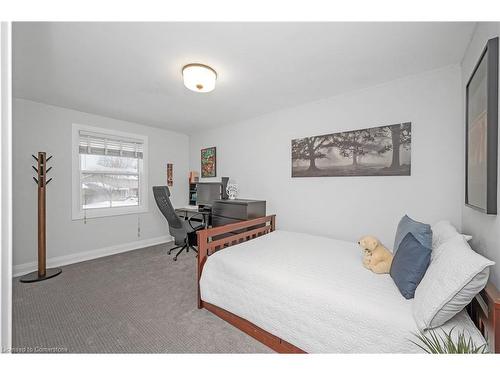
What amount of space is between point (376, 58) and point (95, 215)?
429 cm

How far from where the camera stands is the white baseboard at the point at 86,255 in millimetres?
2849

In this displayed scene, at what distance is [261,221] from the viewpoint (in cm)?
289

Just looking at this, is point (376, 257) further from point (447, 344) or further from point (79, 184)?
point (79, 184)

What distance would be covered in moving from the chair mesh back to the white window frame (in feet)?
2.96

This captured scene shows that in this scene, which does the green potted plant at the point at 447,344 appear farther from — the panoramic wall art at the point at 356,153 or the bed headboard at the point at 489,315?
the panoramic wall art at the point at 356,153

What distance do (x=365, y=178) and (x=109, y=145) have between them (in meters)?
3.98

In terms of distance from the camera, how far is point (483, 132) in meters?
1.26

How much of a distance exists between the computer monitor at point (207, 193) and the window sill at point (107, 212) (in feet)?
3.40

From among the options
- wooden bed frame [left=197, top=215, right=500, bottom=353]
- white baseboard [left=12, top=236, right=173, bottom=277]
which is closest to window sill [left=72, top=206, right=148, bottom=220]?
white baseboard [left=12, top=236, right=173, bottom=277]

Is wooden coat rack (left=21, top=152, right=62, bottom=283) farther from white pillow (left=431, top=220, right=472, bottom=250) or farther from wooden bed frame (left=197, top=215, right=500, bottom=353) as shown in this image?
white pillow (left=431, top=220, right=472, bottom=250)

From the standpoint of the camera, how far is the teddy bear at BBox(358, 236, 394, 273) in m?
1.61

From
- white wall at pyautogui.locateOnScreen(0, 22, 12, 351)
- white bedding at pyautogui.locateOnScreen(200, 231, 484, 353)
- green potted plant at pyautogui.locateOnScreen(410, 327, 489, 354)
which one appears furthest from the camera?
white bedding at pyautogui.locateOnScreen(200, 231, 484, 353)

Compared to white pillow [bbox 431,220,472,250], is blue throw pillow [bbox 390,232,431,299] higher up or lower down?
lower down

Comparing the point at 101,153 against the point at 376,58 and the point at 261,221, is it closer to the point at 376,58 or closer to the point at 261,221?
the point at 261,221
